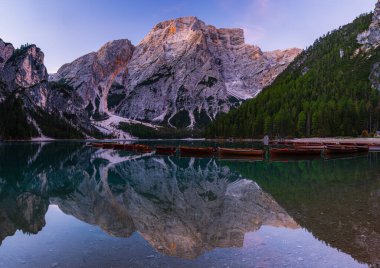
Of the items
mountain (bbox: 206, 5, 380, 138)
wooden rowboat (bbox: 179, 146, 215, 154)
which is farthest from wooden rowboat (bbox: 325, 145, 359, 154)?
mountain (bbox: 206, 5, 380, 138)

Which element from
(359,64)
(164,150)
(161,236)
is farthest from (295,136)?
(161,236)

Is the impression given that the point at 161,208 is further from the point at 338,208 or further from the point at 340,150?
the point at 340,150

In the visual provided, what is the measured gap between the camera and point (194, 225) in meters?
15.5

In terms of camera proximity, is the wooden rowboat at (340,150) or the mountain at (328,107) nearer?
the wooden rowboat at (340,150)

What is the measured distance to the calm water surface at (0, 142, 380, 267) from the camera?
436 inches

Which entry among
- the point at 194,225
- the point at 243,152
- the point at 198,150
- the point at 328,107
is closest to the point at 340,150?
the point at 243,152

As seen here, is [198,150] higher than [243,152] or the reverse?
the reverse

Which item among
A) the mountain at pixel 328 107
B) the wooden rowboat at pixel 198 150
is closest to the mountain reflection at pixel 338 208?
the wooden rowboat at pixel 198 150

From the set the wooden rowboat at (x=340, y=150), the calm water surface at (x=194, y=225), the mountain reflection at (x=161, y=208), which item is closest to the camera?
the calm water surface at (x=194, y=225)

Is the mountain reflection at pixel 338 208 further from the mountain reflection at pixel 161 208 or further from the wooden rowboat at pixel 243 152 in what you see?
the wooden rowboat at pixel 243 152

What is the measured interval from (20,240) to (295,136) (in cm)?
15315

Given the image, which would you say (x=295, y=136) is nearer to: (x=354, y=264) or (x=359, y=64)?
(x=359, y=64)

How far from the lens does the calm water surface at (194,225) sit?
36.3 feet

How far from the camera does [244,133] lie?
620 feet
